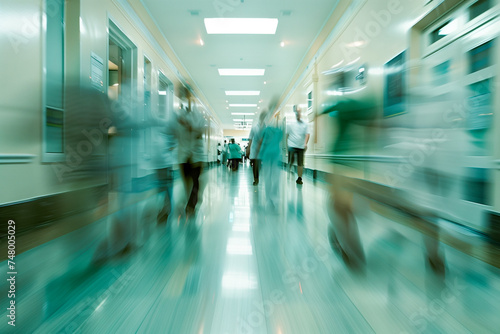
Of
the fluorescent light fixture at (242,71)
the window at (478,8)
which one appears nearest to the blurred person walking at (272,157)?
the window at (478,8)

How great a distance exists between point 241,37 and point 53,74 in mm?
5094

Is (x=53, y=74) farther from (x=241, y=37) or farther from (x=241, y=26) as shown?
(x=241, y=37)

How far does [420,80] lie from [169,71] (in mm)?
7942

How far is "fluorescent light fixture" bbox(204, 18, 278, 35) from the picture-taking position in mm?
6323

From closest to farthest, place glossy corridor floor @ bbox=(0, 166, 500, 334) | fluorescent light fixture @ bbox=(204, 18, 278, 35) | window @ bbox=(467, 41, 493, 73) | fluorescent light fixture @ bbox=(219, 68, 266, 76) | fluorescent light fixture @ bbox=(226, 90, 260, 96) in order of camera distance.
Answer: glossy corridor floor @ bbox=(0, 166, 500, 334)
window @ bbox=(467, 41, 493, 73)
fluorescent light fixture @ bbox=(204, 18, 278, 35)
fluorescent light fixture @ bbox=(219, 68, 266, 76)
fluorescent light fixture @ bbox=(226, 90, 260, 96)

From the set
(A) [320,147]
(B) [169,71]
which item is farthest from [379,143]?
(B) [169,71]

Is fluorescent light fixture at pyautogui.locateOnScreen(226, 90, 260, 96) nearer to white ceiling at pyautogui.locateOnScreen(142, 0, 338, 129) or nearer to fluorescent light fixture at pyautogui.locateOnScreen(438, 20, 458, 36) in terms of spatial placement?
white ceiling at pyautogui.locateOnScreen(142, 0, 338, 129)

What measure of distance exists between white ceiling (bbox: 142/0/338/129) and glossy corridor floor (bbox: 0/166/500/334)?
9.02ft

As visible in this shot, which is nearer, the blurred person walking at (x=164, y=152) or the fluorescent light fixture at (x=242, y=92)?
the blurred person walking at (x=164, y=152)

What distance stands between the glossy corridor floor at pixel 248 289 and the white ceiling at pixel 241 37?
2.75 meters

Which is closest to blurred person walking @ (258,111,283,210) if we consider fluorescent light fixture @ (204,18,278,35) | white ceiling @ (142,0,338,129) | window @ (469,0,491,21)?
white ceiling @ (142,0,338,129)

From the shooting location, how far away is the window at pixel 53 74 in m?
2.82

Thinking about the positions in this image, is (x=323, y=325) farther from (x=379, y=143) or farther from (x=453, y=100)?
(x=453, y=100)

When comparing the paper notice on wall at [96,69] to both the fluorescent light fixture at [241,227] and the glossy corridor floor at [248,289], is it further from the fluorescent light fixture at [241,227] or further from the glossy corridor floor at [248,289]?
the fluorescent light fixture at [241,227]
